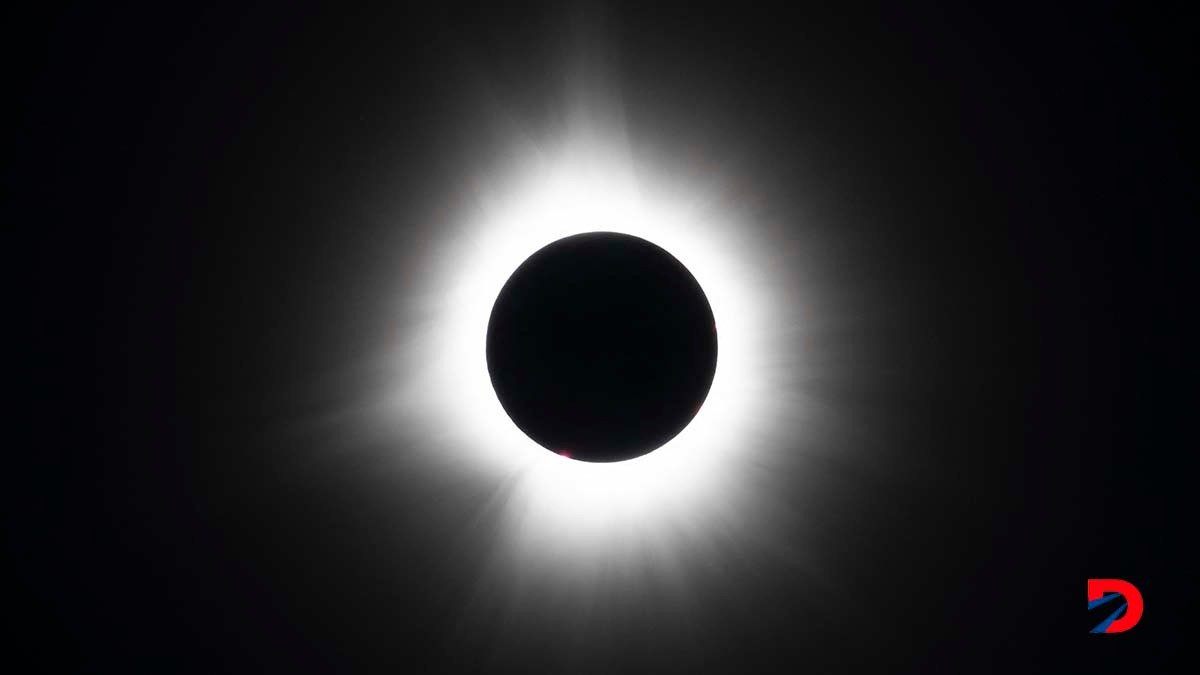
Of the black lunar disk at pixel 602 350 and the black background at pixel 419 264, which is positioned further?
the black background at pixel 419 264

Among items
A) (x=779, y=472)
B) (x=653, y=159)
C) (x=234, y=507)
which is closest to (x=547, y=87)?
(x=653, y=159)

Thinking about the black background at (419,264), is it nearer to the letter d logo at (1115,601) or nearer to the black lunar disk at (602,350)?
the letter d logo at (1115,601)

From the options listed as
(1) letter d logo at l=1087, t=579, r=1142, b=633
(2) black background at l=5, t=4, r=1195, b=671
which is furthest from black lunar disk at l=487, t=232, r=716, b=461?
(1) letter d logo at l=1087, t=579, r=1142, b=633

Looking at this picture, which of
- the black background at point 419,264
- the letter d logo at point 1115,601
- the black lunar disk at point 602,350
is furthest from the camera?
the letter d logo at point 1115,601

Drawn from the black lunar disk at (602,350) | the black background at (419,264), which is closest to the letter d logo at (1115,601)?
the black background at (419,264)

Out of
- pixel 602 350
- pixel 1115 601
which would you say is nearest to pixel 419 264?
pixel 602 350

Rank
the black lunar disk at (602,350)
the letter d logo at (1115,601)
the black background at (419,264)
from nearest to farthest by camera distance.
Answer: the black lunar disk at (602,350)
the black background at (419,264)
the letter d logo at (1115,601)
